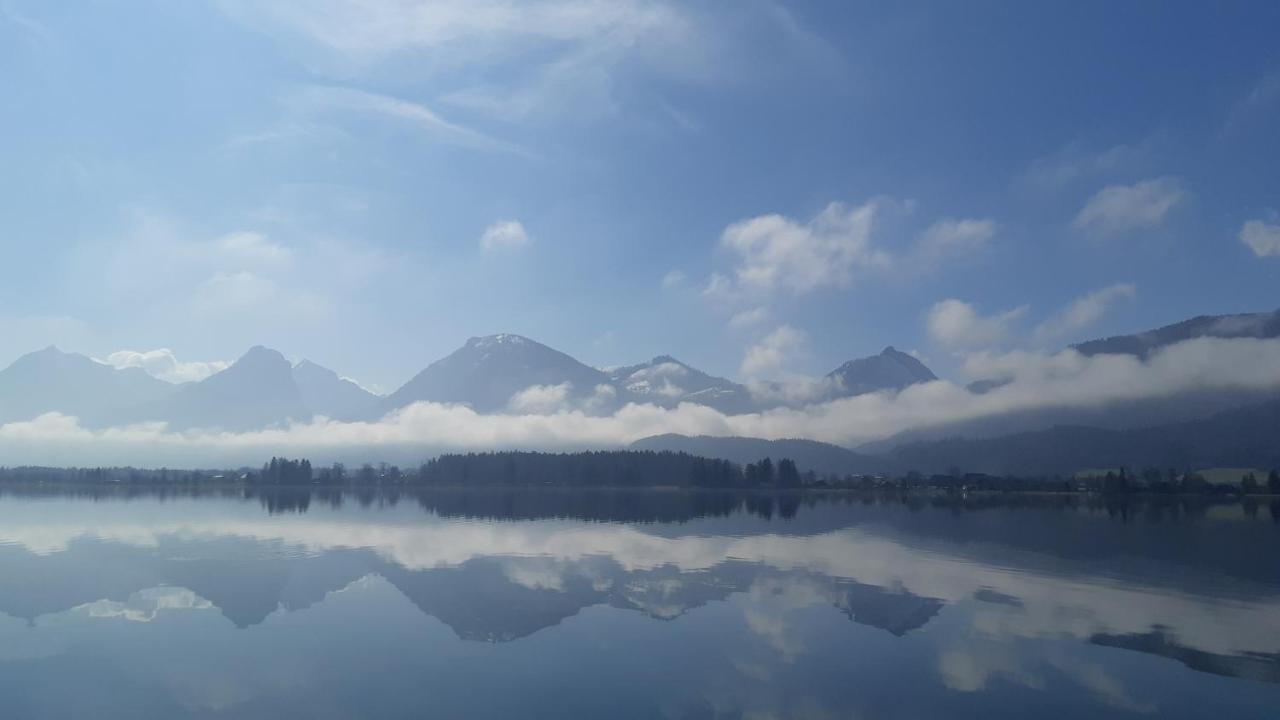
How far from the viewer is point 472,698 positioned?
20.2 meters

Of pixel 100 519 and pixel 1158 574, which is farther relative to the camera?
pixel 100 519

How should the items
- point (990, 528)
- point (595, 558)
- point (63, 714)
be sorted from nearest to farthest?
point (63, 714) < point (595, 558) < point (990, 528)

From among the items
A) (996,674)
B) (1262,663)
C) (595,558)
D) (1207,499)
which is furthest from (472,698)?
(1207,499)

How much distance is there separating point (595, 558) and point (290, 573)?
17836 millimetres

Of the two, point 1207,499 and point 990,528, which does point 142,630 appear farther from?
point 1207,499

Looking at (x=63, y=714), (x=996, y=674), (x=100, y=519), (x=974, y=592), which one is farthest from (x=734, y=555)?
(x=100, y=519)

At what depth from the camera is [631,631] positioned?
2778cm

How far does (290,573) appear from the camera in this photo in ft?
135

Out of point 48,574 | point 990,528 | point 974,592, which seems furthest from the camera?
point 990,528

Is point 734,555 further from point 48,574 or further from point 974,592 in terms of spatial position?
point 48,574

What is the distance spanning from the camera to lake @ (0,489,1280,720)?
2012 centimetres

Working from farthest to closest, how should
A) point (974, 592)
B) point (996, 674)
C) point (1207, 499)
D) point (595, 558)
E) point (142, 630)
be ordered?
1. point (1207, 499)
2. point (595, 558)
3. point (974, 592)
4. point (142, 630)
5. point (996, 674)

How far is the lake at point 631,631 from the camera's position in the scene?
2012cm

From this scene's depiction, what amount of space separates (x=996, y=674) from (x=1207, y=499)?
177380 millimetres
